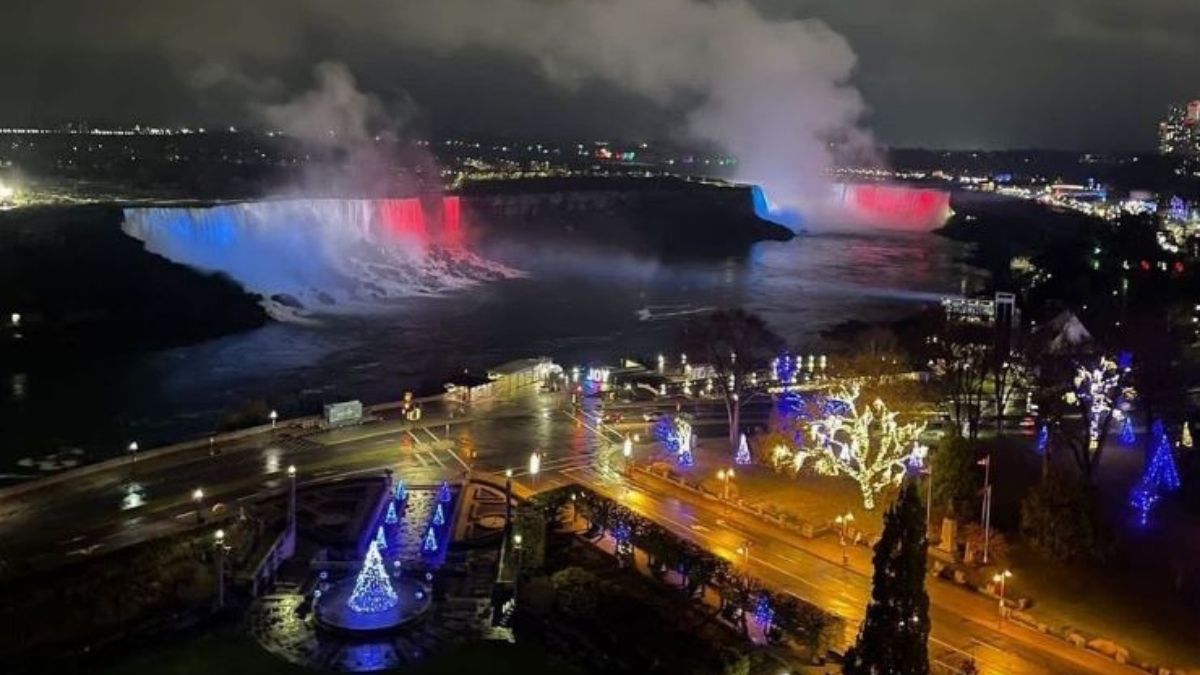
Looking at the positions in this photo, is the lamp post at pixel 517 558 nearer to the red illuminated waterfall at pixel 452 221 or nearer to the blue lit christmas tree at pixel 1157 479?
the blue lit christmas tree at pixel 1157 479

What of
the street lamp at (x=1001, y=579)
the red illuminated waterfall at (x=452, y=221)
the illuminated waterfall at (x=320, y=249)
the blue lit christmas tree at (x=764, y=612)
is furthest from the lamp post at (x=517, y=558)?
the red illuminated waterfall at (x=452, y=221)

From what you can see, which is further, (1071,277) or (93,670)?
(1071,277)

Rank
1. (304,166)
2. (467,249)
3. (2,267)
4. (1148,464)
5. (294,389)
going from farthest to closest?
(304,166) < (467,249) < (2,267) < (294,389) < (1148,464)

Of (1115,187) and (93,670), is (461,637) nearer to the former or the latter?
(93,670)

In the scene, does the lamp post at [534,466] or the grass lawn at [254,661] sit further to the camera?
the lamp post at [534,466]

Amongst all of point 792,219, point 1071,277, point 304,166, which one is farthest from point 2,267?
point 792,219

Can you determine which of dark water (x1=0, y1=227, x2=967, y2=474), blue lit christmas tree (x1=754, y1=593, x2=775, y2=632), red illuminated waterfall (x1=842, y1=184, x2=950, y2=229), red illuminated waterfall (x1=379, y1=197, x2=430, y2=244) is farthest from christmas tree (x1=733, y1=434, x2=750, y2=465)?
red illuminated waterfall (x1=842, y1=184, x2=950, y2=229)

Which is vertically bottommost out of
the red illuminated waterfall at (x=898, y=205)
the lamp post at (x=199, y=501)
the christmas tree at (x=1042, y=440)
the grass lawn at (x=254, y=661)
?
the grass lawn at (x=254, y=661)
